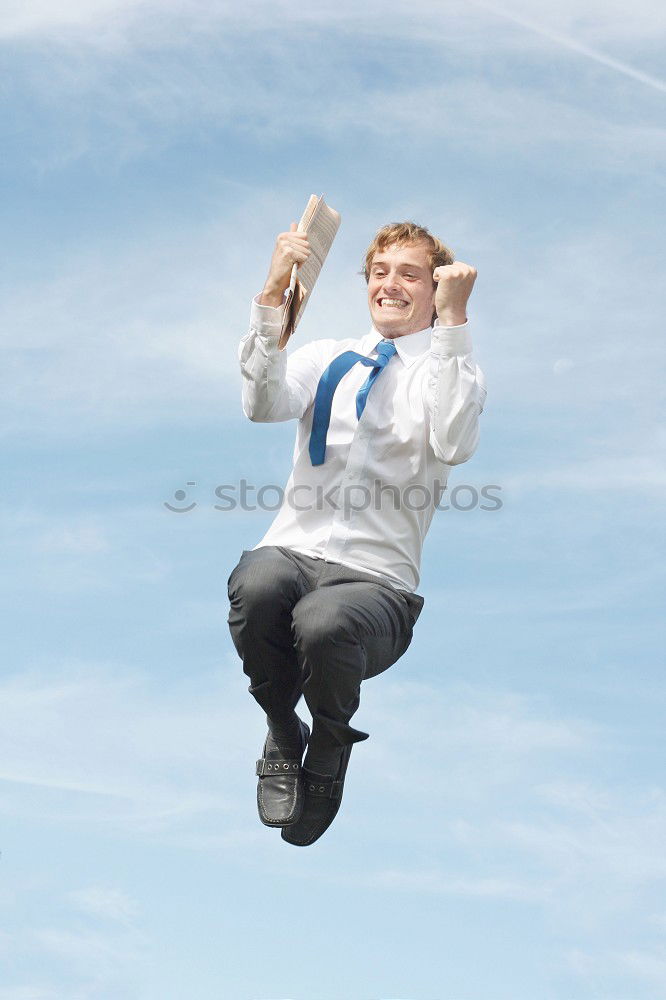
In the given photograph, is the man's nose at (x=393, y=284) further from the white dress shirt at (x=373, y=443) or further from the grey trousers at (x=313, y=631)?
the grey trousers at (x=313, y=631)

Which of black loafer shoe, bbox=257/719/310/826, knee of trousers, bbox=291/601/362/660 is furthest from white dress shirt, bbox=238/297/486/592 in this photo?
black loafer shoe, bbox=257/719/310/826

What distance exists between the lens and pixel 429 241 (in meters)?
7.04

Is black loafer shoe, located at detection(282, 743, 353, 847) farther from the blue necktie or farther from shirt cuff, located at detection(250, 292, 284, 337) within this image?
shirt cuff, located at detection(250, 292, 284, 337)

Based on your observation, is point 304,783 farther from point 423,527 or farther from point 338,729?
point 423,527

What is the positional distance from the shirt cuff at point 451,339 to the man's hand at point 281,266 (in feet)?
2.68

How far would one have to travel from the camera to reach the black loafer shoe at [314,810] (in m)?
6.68

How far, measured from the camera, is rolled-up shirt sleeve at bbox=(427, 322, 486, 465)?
6266 mm

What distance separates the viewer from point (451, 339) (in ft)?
20.5

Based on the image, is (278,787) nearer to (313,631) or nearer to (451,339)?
(313,631)

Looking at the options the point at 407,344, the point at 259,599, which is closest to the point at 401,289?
the point at 407,344

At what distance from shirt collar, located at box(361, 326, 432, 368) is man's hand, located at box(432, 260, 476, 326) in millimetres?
629

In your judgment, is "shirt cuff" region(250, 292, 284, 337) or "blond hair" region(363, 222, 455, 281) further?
"blond hair" region(363, 222, 455, 281)

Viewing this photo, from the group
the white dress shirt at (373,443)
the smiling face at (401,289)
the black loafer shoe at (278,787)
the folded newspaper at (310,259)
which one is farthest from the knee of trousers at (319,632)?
the smiling face at (401,289)

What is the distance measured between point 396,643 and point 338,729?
0.58 meters
